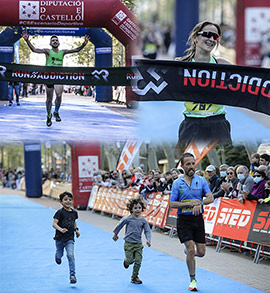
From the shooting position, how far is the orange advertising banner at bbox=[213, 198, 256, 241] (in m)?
10.4

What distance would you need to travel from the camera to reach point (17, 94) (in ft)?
27.3

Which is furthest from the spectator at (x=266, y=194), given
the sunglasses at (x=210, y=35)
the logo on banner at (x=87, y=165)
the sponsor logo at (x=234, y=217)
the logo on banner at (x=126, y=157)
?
the logo on banner at (x=87, y=165)

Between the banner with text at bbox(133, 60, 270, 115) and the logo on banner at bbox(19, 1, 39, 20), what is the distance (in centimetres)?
254

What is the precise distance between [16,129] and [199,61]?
3.06m

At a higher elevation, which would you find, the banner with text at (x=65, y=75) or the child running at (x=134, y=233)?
the banner with text at (x=65, y=75)

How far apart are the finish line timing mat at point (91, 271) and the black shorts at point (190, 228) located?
0.69 m

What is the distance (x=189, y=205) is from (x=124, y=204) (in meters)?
10.4

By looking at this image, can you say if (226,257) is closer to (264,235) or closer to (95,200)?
(264,235)

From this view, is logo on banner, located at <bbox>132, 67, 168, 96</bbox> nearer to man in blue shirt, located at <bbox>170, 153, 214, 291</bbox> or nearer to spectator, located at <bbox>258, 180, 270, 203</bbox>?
man in blue shirt, located at <bbox>170, 153, 214, 291</bbox>

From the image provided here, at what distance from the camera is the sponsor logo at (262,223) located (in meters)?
9.73

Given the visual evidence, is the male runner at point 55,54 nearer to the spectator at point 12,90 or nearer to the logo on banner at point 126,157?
the spectator at point 12,90

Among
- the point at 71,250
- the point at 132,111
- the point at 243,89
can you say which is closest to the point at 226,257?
the point at 71,250

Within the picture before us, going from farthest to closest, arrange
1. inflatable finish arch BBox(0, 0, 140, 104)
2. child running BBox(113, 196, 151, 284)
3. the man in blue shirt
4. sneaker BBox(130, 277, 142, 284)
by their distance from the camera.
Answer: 1. child running BBox(113, 196, 151, 284)
2. sneaker BBox(130, 277, 142, 284)
3. inflatable finish arch BBox(0, 0, 140, 104)
4. the man in blue shirt

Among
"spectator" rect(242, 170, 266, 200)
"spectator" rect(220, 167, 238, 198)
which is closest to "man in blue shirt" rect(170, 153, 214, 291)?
"spectator" rect(242, 170, 266, 200)
